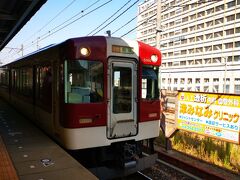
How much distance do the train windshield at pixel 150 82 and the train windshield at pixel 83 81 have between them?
3.86ft

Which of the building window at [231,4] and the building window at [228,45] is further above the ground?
the building window at [231,4]

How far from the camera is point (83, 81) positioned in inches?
228

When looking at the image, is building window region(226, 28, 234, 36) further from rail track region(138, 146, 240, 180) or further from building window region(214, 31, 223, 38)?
rail track region(138, 146, 240, 180)

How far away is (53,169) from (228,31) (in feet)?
249

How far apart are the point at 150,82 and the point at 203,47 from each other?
77.3 metres

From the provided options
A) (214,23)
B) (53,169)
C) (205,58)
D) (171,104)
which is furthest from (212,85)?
(53,169)

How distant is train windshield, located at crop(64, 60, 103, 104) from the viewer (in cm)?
571

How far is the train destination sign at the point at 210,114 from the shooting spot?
6.52 m

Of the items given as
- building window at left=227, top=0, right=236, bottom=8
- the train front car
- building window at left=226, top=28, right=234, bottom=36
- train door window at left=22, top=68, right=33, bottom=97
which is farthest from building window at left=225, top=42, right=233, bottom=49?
the train front car

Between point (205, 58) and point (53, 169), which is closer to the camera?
point (53, 169)

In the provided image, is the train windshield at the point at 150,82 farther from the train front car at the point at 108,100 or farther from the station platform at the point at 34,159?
the station platform at the point at 34,159

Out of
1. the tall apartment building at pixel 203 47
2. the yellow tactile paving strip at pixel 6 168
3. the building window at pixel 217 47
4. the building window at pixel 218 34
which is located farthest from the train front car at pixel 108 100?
the building window at pixel 218 34

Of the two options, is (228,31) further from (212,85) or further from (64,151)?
(64,151)

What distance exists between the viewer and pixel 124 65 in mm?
6301
